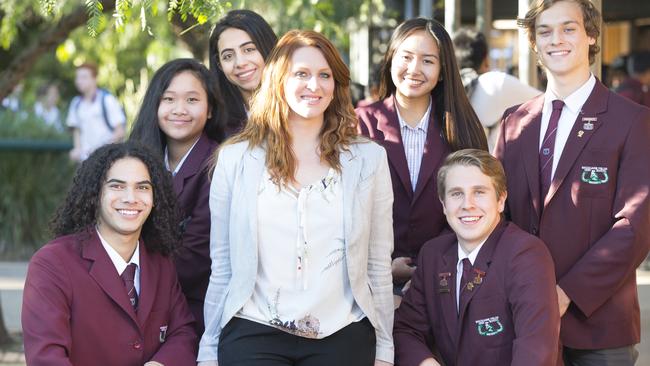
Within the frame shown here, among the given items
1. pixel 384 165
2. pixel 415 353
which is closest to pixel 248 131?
pixel 384 165

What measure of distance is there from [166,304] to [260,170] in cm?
77

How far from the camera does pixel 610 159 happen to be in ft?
13.5

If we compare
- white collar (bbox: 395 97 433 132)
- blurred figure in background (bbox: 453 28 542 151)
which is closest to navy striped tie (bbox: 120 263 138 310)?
white collar (bbox: 395 97 433 132)

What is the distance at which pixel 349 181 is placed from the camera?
395cm

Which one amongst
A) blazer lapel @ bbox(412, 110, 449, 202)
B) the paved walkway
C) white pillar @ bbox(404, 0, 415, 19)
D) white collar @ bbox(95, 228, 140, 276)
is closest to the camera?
white collar @ bbox(95, 228, 140, 276)

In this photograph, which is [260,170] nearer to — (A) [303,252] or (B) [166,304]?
(A) [303,252]

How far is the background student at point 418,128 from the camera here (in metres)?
4.57

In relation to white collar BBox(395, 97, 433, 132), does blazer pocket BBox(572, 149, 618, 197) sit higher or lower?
lower

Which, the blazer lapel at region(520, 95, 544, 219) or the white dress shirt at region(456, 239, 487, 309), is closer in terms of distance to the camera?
the white dress shirt at region(456, 239, 487, 309)

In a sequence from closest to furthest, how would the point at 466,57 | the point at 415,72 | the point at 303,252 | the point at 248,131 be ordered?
the point at 303,252, the point at 248,131, the point at 415,72, the point at 466,57

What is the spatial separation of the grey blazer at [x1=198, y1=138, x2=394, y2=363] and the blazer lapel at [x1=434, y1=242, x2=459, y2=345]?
0.23 meters

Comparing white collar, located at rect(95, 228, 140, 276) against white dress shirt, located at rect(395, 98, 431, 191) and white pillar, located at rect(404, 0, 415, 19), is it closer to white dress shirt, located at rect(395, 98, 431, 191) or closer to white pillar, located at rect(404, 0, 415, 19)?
white dress shirt, located at rect(395, 98, 431, 191)

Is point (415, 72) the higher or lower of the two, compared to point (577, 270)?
higher

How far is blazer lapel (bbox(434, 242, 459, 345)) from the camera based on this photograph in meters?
4.12
